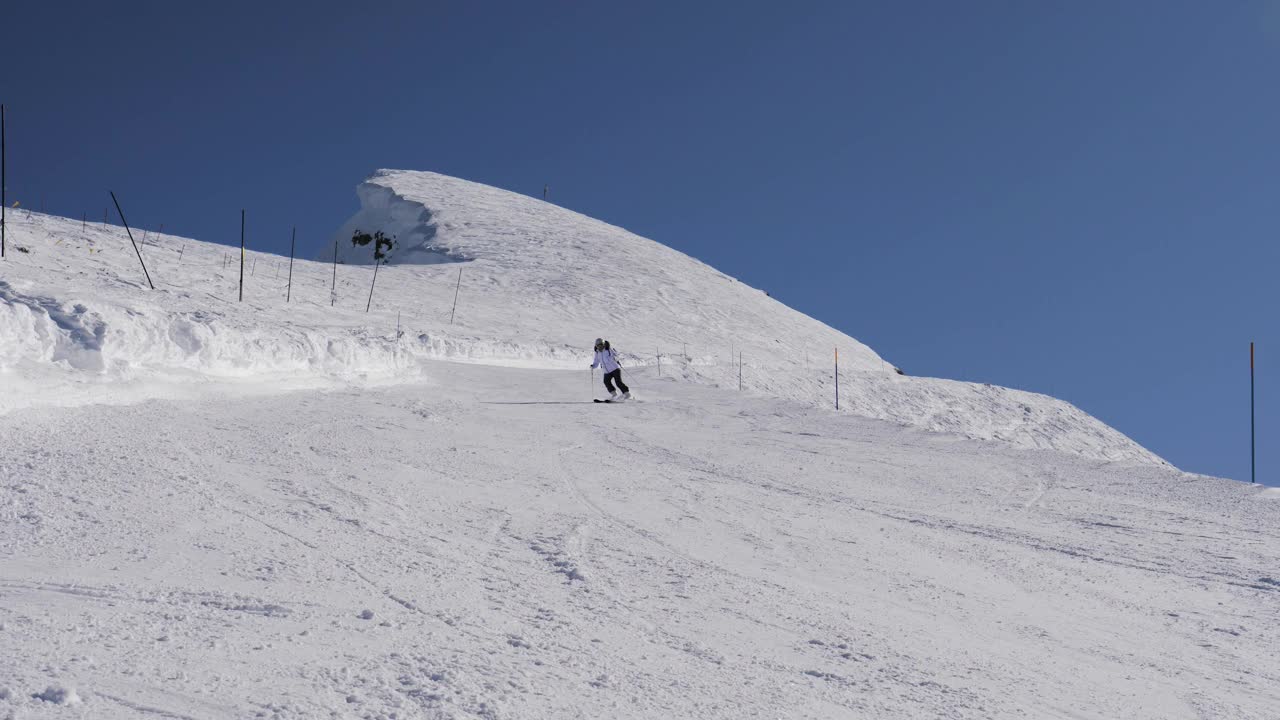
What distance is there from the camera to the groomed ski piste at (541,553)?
4.58 m

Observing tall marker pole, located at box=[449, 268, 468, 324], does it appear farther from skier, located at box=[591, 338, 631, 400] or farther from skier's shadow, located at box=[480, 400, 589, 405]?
skier's shadow, located at box=[480, 400, 589, 405]

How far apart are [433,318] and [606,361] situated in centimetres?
1214

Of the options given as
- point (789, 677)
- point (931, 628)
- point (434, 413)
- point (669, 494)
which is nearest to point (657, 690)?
point (789, 677)

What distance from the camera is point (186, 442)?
9633 millimetres

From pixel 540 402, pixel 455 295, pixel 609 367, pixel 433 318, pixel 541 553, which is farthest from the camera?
pixel 455 295

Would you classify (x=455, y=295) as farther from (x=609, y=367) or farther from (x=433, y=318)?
(x=609, y=367)

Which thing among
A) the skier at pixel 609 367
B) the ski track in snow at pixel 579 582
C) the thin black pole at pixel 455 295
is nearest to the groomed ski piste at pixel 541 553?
the ski track in snow at pixel 579 582

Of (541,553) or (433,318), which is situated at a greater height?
(433,318)

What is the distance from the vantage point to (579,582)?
20.4ft

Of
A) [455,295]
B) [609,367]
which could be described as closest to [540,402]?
[609,367]

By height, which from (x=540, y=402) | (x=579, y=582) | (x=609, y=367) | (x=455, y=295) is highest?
(x=455, y=295)

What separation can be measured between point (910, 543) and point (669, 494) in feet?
8.29

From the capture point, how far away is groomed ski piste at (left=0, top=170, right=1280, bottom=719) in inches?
180

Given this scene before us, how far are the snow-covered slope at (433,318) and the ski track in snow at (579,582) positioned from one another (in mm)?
1377
